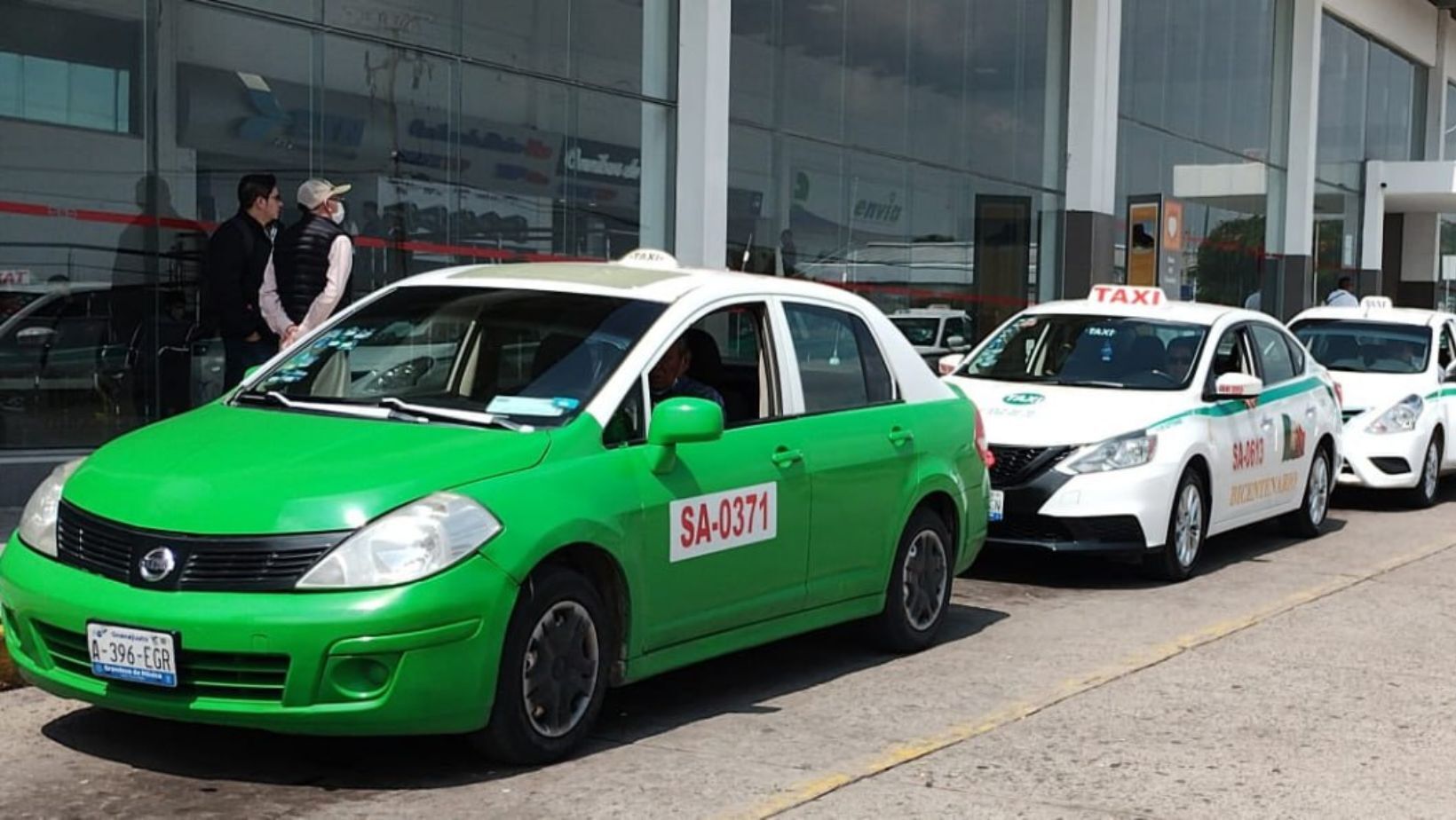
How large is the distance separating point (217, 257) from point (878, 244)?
1011 cm

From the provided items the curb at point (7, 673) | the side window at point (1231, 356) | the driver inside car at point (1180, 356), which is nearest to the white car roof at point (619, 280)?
the curb at point (7, 673)

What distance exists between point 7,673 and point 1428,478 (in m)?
12.1

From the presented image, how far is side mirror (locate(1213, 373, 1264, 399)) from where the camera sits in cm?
1044

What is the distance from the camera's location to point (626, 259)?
747cm

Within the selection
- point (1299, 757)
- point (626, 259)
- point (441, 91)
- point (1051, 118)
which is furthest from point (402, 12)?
point (1051, 118)

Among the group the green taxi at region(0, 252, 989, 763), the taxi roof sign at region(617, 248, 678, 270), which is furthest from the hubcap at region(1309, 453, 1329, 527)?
the taxi roof sign at region(617, 248, 678, 270)

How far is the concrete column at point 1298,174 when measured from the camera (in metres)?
30.9

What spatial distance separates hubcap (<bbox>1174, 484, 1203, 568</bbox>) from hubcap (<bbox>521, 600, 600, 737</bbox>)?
5245 millimetres

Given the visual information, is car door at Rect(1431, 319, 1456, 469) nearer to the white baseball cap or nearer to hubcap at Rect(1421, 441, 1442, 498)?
hubcap at Rect(1421, 441, 1442, 498)

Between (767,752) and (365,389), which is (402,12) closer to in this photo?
(365,389)

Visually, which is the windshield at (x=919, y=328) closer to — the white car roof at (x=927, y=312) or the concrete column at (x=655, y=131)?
the white car roof at (x=927, y=312)

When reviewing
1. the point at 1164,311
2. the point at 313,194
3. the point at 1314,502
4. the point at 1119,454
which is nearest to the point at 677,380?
the point at 1119,454

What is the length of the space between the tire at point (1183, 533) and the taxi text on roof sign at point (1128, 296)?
1682 mm

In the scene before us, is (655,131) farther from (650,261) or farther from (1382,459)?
(650,261)
